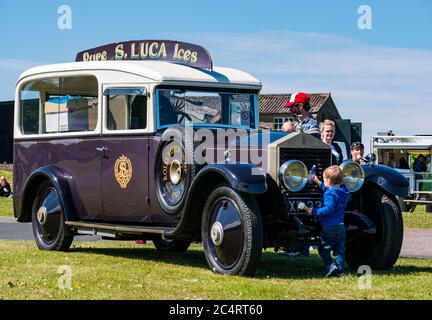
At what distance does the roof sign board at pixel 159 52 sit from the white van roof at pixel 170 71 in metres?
0.14

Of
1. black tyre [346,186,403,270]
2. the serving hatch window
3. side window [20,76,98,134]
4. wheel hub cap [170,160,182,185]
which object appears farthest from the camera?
side window [20,76,98,134]

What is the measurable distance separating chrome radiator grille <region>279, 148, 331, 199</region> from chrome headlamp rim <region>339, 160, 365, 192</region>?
0.83ft

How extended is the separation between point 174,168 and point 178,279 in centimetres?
156

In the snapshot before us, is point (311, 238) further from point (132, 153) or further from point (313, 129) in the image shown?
point (132, 153)

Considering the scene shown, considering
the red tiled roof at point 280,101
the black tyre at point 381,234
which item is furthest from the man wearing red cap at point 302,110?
the red tiled roof at point 280,101

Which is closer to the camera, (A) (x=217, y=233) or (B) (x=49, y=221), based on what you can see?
(A) (x=217, y=233)

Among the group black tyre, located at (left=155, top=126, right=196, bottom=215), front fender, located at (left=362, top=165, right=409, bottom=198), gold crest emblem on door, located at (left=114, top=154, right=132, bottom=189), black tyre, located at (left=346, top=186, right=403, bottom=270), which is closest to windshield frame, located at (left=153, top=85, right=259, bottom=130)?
black tyre, located at (left=155, top=126, right=196, bottom=215)

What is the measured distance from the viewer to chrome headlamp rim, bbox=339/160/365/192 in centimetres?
880

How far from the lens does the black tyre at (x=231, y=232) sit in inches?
317

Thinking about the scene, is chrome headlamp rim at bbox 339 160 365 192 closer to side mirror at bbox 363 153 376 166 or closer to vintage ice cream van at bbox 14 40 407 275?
vintage ice cream van at bbox 14 40 407 275

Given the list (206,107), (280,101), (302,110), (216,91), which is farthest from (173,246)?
(280,101)

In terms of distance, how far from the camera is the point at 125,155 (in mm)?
9891

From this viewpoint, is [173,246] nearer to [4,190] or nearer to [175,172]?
[175,172]
